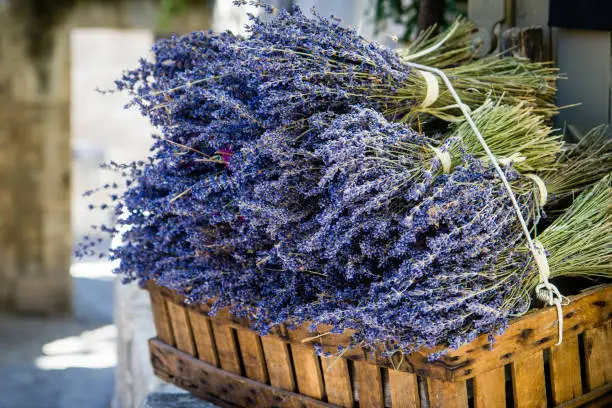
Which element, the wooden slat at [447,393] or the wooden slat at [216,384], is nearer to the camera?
the wooden slat at [447,393]

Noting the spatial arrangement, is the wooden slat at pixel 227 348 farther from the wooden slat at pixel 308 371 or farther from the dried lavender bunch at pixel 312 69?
the dried lavender bunch at pixel 312 69

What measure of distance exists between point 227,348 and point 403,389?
471 mm

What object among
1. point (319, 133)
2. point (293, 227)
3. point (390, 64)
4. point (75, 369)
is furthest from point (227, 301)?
point (75, 369)

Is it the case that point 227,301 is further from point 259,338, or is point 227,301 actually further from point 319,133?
point 319,133

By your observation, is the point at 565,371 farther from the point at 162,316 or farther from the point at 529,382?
the point at 162,316

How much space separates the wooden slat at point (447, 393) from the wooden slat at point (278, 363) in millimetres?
335

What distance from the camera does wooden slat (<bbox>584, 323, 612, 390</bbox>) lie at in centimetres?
144

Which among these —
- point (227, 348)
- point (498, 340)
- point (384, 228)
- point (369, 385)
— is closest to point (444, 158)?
point (384, 228)

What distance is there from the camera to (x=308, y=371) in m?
1.45

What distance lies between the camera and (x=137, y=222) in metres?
1.68

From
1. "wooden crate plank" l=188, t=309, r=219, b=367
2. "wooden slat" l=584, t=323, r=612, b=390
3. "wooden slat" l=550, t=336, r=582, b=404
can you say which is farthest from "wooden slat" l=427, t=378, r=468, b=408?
"wooden crate plank" l=188, t=309, r=219, b=367

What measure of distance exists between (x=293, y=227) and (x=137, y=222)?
0.50m

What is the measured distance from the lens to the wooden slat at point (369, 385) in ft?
4.39

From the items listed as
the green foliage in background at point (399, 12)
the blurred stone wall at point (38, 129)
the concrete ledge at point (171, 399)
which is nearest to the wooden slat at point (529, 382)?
the concrete ledge at point (171, 399)
